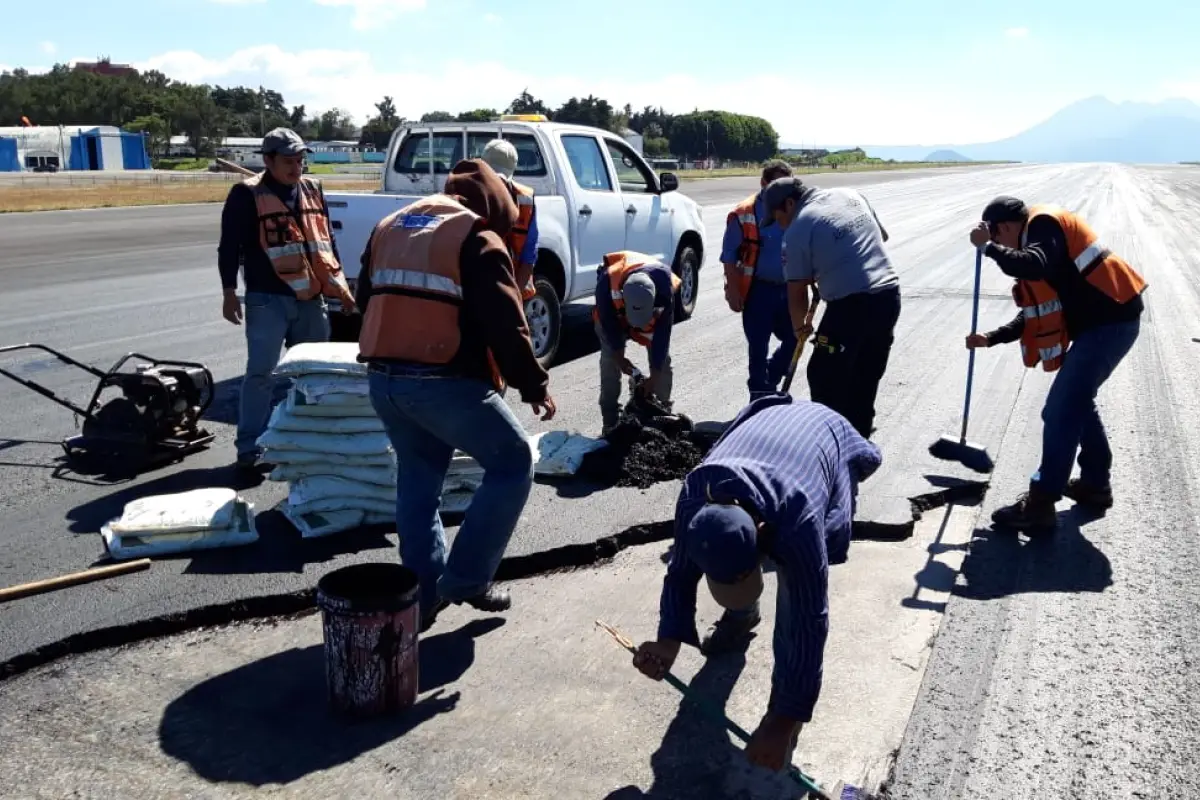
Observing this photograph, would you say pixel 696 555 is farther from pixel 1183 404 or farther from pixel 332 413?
pixel 1183 404

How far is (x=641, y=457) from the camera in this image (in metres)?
6.50

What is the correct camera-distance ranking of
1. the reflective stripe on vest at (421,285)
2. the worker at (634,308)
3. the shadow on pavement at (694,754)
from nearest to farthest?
the shadow on pavement at (694,754)
the reflective stripe on vest at (421,285)
the worker at (634,308)

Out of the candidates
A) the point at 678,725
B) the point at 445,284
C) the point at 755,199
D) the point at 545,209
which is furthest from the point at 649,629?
the point at 545,209

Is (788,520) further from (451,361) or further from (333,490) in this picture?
(333,490)

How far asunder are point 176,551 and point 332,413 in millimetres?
984

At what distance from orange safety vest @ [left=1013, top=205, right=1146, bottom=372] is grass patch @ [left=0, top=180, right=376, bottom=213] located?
2634 centimetres

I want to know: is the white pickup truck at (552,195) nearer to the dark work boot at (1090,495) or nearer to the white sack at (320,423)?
the white sack at (320,423)

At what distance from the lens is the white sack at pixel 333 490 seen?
5.38 m

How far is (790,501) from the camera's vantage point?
2902 mm

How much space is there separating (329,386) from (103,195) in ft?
124

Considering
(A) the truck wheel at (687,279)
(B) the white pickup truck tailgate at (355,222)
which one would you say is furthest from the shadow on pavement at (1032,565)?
(A) the truck wheel at (687,279)

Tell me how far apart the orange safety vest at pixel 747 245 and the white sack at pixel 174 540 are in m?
3.75

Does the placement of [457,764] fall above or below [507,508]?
below

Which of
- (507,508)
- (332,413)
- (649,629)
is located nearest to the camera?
(507,508)
